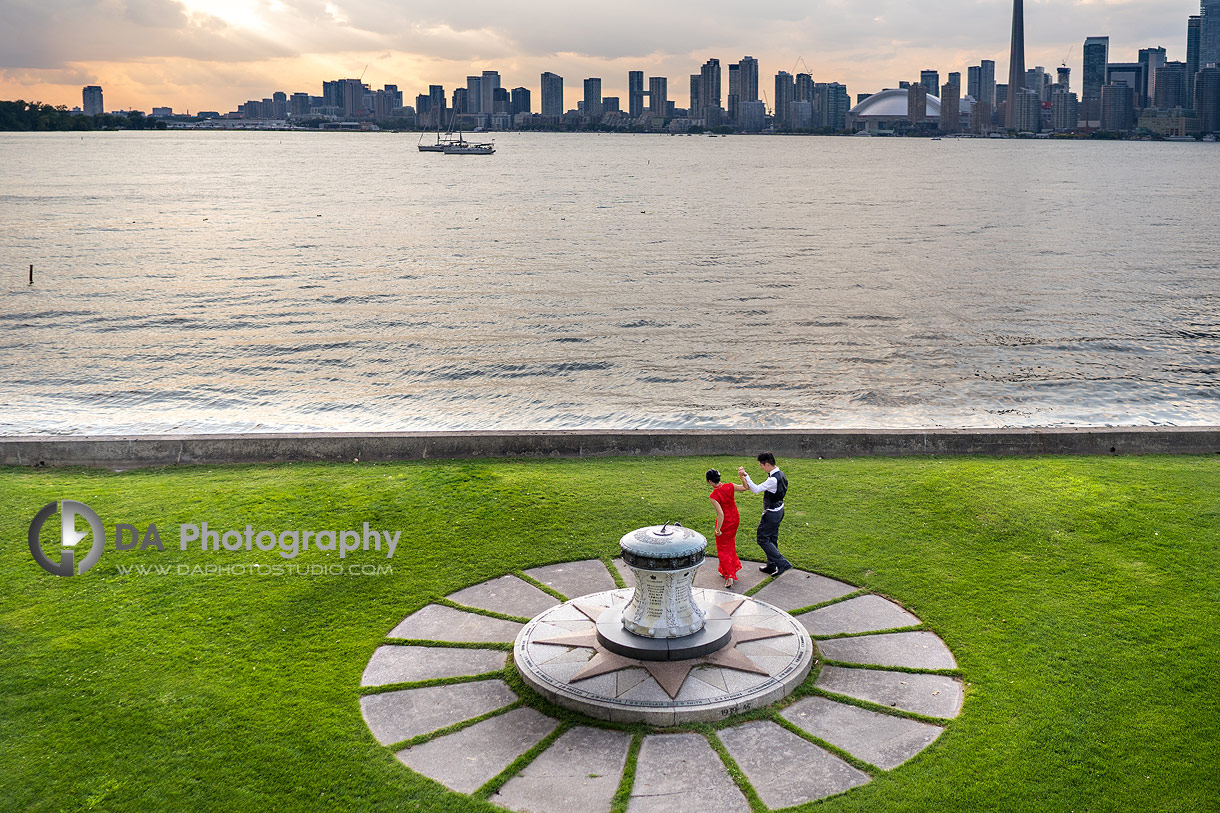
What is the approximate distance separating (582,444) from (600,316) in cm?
2253

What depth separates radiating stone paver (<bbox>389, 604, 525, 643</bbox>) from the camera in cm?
1010

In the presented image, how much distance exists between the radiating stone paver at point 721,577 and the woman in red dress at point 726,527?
10 centimetres

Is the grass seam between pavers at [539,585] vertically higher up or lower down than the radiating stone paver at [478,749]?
higher up

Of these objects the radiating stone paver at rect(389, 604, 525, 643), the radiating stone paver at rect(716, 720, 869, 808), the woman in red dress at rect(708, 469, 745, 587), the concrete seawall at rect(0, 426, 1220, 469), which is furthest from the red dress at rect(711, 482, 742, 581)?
the concrete seawall at rect(0, 426, 1220, 469)

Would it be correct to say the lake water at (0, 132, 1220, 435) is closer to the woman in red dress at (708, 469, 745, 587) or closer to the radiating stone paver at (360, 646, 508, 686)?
the woman in red dress at (708, 469, 745, 587)

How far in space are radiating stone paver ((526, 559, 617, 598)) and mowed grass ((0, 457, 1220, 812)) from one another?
299mm

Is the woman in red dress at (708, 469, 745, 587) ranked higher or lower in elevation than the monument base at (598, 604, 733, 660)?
higher

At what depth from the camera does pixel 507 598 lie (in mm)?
10992

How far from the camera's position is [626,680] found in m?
9.04

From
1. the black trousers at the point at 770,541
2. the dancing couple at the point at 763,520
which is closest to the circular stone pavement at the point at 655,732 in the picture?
the dancing couple at the point at 763,520

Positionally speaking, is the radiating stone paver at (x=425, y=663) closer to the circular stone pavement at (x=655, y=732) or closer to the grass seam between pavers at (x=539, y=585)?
the circular stone pavement at (x=655, y=732)

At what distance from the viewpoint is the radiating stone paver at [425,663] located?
9.34m

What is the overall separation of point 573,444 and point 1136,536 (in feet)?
27.8

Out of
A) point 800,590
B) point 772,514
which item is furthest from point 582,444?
point 800,590
